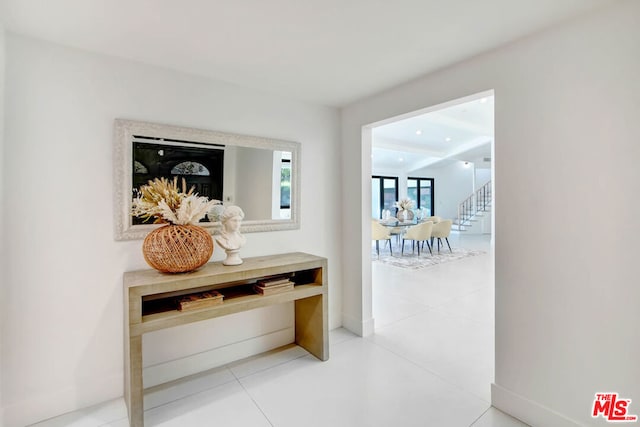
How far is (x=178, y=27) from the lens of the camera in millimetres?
1642

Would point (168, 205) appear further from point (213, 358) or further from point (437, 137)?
point (437, 137)

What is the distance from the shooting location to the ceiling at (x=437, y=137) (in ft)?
20.3

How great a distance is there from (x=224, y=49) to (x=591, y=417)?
2964 mm

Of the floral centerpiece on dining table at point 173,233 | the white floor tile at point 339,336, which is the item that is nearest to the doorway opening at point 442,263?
the white floor tile at point 339,336

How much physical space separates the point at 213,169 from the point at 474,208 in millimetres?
11841

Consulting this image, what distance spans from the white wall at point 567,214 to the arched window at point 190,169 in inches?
79.1

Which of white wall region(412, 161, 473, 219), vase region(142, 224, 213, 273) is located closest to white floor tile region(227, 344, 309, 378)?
vase region(142, 224, 213, 273)

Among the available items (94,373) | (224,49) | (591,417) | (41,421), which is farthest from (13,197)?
(591,417)

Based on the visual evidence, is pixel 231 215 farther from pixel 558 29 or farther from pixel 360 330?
pixel 558 29

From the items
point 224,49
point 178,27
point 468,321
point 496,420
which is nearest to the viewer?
point 178,27

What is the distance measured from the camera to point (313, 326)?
99.6 inches

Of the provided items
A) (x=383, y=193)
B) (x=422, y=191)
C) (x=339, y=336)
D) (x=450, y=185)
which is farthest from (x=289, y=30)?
(x=450, y=185)

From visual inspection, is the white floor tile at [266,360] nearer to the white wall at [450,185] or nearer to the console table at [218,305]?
the console table at [218,305]

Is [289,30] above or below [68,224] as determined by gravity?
above
